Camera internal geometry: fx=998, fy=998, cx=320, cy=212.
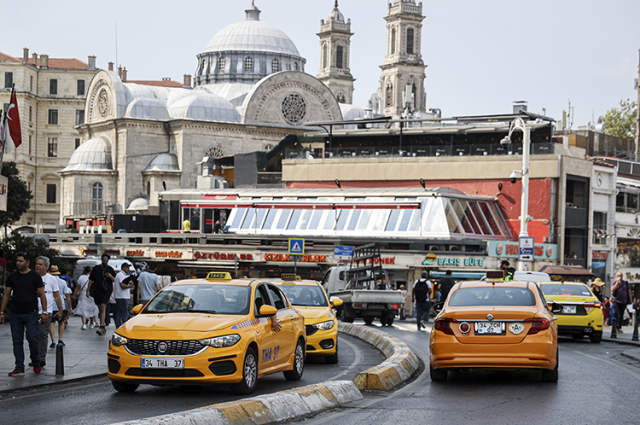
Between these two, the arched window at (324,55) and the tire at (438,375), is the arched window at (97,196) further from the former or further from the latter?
the tire at (438,375)

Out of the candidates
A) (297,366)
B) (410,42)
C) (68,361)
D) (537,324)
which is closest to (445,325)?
(537,324)

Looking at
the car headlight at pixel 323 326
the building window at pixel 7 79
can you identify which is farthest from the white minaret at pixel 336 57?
the car headlight at pixel 323 326

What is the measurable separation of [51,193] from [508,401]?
4067 inches

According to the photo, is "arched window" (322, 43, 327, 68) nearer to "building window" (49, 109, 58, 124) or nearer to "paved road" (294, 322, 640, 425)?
"building window" (49, 109, 58, 124)

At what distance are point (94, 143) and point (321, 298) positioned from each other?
222 feet

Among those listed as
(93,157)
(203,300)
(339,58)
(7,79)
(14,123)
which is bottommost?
(203,300)

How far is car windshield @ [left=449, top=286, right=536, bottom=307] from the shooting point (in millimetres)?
13170

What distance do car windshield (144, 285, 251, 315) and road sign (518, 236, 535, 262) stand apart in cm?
2023

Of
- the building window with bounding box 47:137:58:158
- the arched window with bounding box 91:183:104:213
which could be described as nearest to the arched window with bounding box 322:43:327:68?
the building window with bounding box 47:137:58:158

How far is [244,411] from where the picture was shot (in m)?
9.47

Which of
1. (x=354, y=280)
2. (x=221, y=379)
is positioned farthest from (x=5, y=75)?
(x=221, y=379)

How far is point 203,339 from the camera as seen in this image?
436 inches

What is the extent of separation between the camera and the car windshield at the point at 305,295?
17344mm

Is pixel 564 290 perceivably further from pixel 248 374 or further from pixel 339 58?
pixel 339 58
